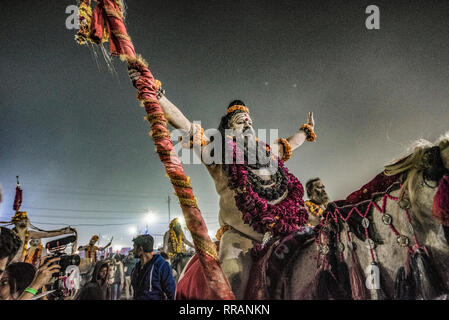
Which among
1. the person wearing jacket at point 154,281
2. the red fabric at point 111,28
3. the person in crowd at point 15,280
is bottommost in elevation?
the person wearing jacket at point 154,281

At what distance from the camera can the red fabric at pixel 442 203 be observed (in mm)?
1270

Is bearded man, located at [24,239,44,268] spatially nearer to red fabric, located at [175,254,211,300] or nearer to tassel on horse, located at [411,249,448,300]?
red fabric, located at [175,254,211,300]

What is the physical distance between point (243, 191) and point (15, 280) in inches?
141

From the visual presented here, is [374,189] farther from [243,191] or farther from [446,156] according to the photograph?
[243,191]

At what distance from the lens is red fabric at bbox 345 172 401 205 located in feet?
5.40

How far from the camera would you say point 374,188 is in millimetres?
1737

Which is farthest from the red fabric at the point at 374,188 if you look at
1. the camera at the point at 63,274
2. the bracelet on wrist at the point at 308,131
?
the camera at the point at 63,274

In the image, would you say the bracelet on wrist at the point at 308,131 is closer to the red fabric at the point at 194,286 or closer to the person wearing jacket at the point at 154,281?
the red fabric at the point at 194,286

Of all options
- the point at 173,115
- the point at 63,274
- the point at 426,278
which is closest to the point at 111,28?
the point at 173,115

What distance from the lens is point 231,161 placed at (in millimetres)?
2629

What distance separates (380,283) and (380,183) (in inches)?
27.1

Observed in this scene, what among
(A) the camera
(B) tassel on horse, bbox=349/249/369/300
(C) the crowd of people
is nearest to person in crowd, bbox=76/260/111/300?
(C) the crowd of people

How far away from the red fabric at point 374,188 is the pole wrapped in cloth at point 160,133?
1194 mm
